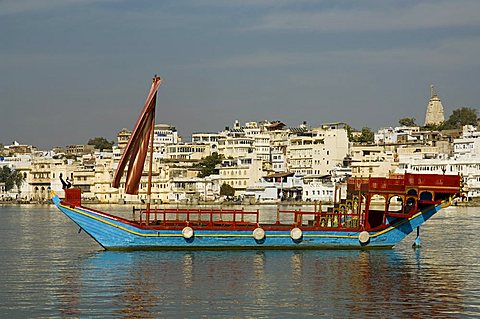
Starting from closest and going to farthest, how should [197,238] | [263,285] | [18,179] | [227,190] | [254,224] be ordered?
[263,285] → [197,238] → [254,224] → [227,190] → [18,179]

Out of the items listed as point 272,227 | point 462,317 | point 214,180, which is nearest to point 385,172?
point 214,180

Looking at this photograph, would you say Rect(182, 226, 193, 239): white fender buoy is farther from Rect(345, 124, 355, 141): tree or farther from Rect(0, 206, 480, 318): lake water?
Rect(345, 124, 355, 141): tree

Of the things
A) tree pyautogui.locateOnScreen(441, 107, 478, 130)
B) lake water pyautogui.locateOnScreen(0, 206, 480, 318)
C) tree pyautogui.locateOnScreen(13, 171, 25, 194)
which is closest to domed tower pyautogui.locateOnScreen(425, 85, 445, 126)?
tree pyautogui.locateOnScreen(441, 107, 478, 130)

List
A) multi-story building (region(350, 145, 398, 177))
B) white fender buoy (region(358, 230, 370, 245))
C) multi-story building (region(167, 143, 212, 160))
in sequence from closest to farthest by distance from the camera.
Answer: white fender buoy (region(358, 230, 370, 245)) → multi-story building (region(350, 145, 398, 177)) → multi-story building (region(167, 143, 212, 160))

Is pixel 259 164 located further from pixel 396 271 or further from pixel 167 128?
pixel 396 271

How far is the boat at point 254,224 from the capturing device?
1363 inches

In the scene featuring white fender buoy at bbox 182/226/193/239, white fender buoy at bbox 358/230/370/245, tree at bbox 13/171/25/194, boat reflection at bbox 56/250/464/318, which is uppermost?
tree at bbox 13/171/25/194

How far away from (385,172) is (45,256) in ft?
275

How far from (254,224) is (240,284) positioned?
838cm

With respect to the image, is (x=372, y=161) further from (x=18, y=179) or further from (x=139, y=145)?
(x=139, y=145)

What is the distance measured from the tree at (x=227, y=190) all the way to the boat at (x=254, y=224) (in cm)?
8862

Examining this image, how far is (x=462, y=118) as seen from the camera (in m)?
161

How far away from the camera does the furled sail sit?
36312 millimetres

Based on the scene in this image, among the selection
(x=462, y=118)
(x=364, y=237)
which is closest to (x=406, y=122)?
(x=462, y=118)
